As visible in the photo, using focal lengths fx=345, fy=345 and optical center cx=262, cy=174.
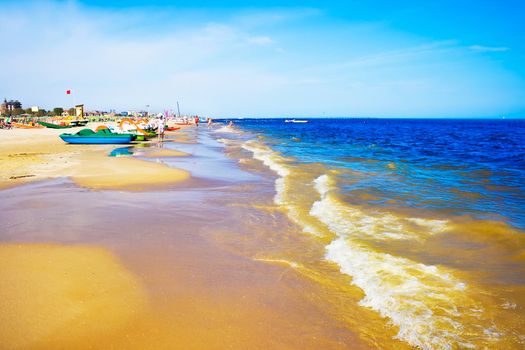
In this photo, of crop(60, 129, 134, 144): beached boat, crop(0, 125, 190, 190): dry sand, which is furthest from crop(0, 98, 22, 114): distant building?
crop(0, 125, 190, 190): dry sand

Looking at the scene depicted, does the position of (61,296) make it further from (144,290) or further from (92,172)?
(92,172)

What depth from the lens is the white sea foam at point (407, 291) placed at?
392cm

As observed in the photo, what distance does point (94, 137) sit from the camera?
26.5 m

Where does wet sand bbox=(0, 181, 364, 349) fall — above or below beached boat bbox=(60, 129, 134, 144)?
below

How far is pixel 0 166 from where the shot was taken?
46.6 feet

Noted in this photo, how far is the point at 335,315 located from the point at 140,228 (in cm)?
457

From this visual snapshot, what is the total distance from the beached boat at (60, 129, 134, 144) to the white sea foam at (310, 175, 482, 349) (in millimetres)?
24459

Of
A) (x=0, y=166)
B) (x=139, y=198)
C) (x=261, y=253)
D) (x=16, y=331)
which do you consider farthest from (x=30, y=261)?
(x=0, y=166)

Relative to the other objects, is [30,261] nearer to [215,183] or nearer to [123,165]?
[215,183]

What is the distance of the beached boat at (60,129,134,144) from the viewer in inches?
1033

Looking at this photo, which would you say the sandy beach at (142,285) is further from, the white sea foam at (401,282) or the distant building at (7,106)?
the distant building at (7,106)

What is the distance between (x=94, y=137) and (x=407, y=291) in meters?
26.7

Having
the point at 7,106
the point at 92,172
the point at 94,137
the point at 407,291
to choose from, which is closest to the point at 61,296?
the point at 407,291

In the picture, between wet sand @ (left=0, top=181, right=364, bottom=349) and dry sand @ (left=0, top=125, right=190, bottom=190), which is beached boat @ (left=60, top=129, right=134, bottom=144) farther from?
wet sand @ (left=0, top=181, right=364, bottom=349)
